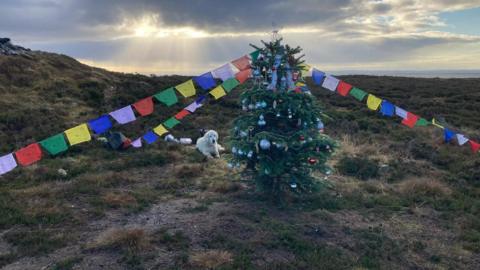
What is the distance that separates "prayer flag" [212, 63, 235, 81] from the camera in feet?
31.1

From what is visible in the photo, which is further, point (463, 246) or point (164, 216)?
point (164, 216)

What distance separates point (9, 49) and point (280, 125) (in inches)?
925

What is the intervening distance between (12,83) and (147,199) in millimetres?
15555

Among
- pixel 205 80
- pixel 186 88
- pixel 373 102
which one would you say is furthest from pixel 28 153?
pixel 373 102

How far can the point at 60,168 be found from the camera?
10875 mm

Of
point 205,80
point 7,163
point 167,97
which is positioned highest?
point 205,80

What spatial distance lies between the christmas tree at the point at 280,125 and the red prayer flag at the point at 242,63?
1.21 meters

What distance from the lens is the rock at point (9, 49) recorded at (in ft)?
81.3

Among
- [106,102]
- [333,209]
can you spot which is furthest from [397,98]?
[333,209]

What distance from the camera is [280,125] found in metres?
8.12

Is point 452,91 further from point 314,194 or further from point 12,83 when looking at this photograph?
point 12,83

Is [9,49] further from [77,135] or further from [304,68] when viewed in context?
[304,68]

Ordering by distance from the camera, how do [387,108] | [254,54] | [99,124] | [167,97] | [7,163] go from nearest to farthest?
[7,163] → [254,54] → [99,124] → [167,97] → [387,108]

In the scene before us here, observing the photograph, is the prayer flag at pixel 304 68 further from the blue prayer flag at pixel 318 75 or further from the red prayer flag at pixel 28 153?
the red prayer flag at pixel 28 153
